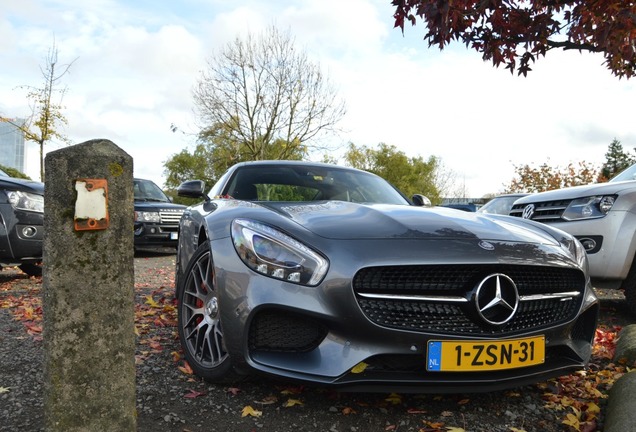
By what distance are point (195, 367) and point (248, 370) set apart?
531 mm

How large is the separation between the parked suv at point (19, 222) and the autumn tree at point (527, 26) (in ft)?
13.5

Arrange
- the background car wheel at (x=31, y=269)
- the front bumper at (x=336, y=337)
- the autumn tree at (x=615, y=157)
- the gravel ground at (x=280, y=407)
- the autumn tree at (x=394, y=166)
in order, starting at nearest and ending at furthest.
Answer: the front bumper at (x=336, y=337), the gravel ground at (x=280, y=407), the background car wheel at (x=31, y=269), the autumn tree at (x=394, y=166), the autumn tree at (x=615, y=157)

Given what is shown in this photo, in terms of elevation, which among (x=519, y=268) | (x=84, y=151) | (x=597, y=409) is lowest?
(x=597, y=409)

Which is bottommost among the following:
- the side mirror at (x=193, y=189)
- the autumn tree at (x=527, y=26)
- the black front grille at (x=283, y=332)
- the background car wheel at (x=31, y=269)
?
the background car wheel at (x=31, y=269)

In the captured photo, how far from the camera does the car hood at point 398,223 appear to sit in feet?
8.38

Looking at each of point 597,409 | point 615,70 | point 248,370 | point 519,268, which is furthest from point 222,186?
point 615,70

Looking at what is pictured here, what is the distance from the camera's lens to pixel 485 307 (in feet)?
7.95

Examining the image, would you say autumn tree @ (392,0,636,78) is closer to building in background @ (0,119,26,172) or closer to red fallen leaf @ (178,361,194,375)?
red fallen leaf @ (178,361,194,375)

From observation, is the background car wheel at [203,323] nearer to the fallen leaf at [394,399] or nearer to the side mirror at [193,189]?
the fallen leaf at [394,399]

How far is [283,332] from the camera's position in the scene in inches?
94.6

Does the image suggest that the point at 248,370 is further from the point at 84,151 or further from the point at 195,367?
the point at 84,151

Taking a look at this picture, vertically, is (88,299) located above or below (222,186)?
below

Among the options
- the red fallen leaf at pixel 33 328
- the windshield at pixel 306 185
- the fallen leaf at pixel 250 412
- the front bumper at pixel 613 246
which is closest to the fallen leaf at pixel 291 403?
the fallen leaf at pixel 250 412

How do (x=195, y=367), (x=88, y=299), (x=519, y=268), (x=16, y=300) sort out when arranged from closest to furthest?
(x=88, y=299), (x=519, y=268), (x=195, y=367), (x=16, y=300)
